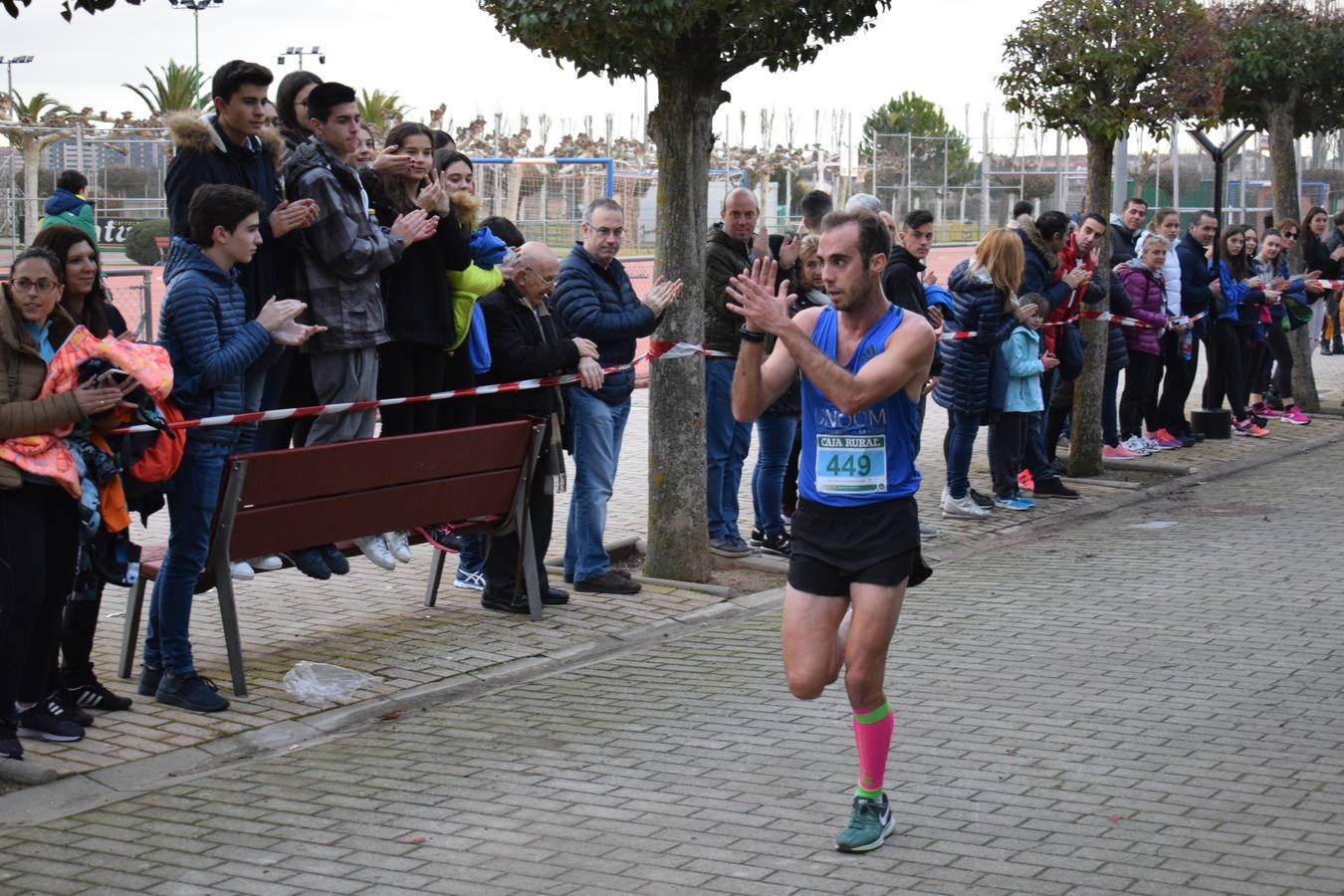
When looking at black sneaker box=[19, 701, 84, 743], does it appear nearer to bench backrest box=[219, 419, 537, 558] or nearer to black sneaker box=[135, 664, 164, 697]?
black sneaker box=[135, 664, 164, 697]

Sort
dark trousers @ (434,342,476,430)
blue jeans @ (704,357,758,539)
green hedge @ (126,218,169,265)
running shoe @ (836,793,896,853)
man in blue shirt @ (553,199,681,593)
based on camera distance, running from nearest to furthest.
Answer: running shoe @ (836,793,896,853) → dark trousers @ (434,342,476,430) → man in blue shirt @ (553,199,681,593) → blue jeans @ (704,357,758,539) → green hedge @ (126,218,169,265)

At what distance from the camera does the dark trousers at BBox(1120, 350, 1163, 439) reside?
47.6 ft

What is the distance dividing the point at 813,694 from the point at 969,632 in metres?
3.02

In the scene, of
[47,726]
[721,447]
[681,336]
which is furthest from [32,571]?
[721,447]

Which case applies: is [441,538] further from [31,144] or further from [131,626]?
[31,144]

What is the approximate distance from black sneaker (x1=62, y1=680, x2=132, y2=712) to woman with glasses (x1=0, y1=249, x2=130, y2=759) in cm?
55

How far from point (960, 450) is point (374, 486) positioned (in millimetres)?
5172

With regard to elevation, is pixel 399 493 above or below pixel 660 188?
below

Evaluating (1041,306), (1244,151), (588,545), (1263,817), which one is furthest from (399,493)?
(1244,151)

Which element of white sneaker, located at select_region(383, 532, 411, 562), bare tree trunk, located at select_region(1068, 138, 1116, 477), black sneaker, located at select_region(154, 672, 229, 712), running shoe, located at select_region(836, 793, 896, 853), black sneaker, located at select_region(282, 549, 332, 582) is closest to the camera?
running shoe, located at select_region(836, 793, 896, 853)

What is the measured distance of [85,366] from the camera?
6129 mm

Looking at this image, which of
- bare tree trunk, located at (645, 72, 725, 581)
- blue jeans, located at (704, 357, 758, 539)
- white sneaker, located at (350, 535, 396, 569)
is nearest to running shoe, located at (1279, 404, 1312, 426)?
blue jeans, located at (704, 357, 758, 539)

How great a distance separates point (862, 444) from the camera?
5418 millimetres

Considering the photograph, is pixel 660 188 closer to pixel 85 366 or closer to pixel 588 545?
pixel 588 545
